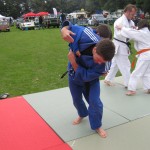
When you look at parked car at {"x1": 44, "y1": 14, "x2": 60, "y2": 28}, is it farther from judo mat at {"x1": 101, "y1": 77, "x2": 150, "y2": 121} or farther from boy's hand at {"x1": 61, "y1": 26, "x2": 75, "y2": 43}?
boy's hand at {"x1": 61, "y1": 26, "x2": 75, "y2": 43}

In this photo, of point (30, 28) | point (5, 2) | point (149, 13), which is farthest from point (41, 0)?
point (30, 28)

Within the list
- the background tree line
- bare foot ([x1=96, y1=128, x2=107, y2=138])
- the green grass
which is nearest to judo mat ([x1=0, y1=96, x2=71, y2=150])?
bare foot ([x1=96, y1=128, x2=107, y2=138])

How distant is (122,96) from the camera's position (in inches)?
202

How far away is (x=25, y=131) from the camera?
148 inches

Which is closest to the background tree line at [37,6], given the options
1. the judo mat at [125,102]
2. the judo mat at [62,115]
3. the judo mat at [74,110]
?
the judo mat at [125,102]

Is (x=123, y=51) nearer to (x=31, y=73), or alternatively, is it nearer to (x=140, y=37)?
(x=140, y=37)

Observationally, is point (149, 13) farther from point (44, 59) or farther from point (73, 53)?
point (73, 53)

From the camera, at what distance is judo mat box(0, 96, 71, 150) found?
3377 millimetres

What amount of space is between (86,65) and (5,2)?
70974 mm

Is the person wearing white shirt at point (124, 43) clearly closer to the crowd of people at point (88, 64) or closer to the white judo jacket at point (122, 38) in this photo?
the white judo jacket at point (122, 38)

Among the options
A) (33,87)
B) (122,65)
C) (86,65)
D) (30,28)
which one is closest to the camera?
(86,65)

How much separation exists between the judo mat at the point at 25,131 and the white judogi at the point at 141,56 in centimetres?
210

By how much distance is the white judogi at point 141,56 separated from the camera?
5.02 meters

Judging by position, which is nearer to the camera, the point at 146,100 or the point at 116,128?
the point at 116,128
